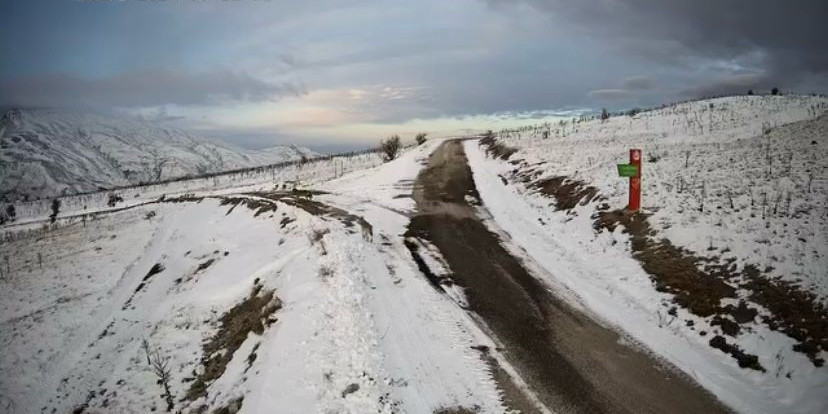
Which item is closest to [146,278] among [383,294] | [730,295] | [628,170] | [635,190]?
[383,294]

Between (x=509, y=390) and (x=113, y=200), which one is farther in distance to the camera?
(x=113, y=200)

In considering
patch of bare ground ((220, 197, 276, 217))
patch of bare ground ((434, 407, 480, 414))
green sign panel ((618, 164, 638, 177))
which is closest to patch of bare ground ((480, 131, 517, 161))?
patch of bare ground ((220, 197, 276, 217))

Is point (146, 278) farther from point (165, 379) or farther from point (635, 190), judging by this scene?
point (635, 190)

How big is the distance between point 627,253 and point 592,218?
3.10 m

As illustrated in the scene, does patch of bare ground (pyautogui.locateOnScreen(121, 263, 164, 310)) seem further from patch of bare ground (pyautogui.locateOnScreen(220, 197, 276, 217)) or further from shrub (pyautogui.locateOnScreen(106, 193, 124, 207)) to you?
shrub (pyautogui.locateOnScreen(106, 193, 124, 207))

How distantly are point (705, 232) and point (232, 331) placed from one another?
42.5 ft

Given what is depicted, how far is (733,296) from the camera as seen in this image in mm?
9500

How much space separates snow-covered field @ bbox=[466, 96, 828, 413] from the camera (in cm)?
789

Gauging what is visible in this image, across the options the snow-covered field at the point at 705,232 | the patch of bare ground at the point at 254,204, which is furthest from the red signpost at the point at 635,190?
the patch of bare ground at the point at 254,204

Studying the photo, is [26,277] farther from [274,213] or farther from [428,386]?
[428,386]

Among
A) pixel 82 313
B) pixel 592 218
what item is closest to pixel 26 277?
pixel 82 313

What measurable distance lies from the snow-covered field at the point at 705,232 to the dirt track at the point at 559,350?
1.88ft

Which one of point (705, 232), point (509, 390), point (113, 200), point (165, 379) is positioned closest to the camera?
point (509, 390)

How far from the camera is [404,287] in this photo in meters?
11.9
